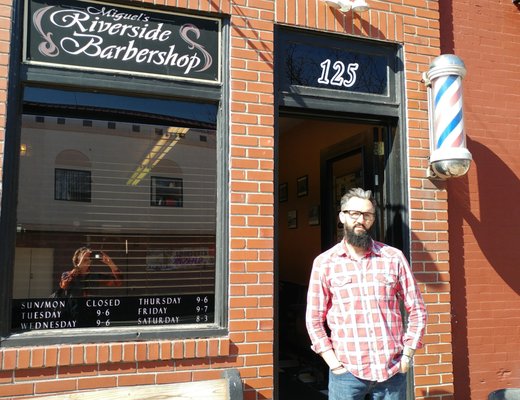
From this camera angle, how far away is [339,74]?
157 inches

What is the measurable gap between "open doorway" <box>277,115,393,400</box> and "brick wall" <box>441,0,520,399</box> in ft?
2.60

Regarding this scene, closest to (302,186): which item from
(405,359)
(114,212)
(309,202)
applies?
(309,202)

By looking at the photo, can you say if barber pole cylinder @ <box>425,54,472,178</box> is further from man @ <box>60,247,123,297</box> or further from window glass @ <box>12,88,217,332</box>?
man @ <box>60,247,123,297</box>

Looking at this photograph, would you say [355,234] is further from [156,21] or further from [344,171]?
[344,171]

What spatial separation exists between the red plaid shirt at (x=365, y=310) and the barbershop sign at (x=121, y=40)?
1.68m

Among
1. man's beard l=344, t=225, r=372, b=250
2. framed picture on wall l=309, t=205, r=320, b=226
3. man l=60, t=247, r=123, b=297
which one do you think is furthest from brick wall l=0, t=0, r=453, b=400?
framed picture on wall l=309, t=205, r=320, b=226

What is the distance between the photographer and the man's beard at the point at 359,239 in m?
2.94

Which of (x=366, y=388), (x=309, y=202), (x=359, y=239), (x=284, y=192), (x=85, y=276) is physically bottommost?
(x=366, y=388)

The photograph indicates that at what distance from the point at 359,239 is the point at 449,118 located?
1497 millimetres

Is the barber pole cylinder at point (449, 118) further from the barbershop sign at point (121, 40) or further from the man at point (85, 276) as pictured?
the man at point (85, 276)

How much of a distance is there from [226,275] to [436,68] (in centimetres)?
227

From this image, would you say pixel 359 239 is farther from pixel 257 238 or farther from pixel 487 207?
pixel 487 207

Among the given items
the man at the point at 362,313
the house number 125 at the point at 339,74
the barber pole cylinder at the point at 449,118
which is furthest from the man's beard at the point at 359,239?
the house number 125 at the point at 339,74

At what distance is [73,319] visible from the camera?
3197 millimetres
